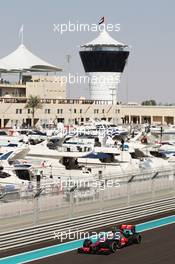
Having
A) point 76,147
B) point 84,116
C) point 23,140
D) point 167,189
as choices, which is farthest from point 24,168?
point 84,116

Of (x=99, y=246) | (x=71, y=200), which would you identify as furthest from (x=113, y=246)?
(x=71, y=200)

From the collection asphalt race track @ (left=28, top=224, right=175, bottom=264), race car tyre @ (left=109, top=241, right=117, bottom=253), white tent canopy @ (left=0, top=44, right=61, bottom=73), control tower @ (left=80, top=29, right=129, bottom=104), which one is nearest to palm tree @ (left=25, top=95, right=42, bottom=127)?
white tent canopy @ (left=0, top=44, right=61, bottom=73)

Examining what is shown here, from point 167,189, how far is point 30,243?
22.3 ft

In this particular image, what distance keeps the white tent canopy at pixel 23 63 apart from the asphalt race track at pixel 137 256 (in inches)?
3625

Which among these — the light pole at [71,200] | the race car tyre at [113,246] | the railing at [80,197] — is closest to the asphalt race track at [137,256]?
the race car tyre at [113,246]

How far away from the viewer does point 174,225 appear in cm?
1919

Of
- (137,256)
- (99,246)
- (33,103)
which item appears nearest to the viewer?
(137,256)

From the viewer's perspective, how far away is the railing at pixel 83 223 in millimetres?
15477

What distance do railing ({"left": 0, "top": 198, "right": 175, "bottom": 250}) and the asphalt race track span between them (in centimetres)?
107

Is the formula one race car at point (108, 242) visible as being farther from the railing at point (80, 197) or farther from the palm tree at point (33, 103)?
the palm tree at point (33, 103)

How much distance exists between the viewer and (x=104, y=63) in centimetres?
13588

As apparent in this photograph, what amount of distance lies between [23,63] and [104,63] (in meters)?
31.0

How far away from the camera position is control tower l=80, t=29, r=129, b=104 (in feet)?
436

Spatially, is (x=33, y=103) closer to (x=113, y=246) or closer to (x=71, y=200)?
(x=71, y=200)
